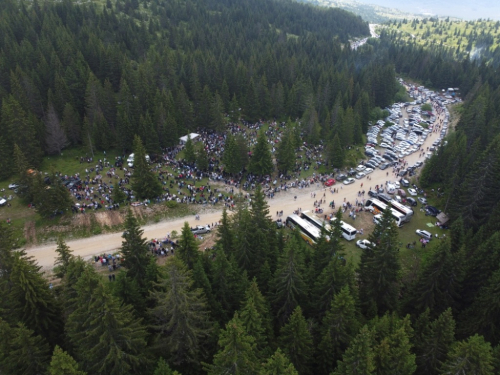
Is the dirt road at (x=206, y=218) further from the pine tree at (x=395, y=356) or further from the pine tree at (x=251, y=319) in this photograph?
the pine tree at (x=395, y=356)

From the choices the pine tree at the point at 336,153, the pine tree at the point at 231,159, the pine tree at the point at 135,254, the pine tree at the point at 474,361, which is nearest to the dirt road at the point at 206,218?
the pine tree at the point at 336,153

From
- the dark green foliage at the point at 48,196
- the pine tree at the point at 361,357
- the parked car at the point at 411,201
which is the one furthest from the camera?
the parked car at the point at 411,201

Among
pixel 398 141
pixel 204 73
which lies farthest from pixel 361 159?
pixel 204 73

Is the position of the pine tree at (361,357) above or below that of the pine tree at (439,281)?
above

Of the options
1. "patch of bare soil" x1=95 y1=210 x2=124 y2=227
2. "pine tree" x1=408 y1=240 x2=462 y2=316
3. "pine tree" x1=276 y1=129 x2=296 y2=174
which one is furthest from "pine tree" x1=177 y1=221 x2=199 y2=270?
"pine tree" x1=276 y1=129 x2=296 y2=174

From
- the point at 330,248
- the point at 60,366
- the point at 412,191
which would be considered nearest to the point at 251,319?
the point at 60,366

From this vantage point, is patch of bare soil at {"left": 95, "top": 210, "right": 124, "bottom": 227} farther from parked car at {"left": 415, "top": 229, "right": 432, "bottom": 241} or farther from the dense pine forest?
parked car at {"left": 415, "top": 229, "right": 432, "bottom": 241}
